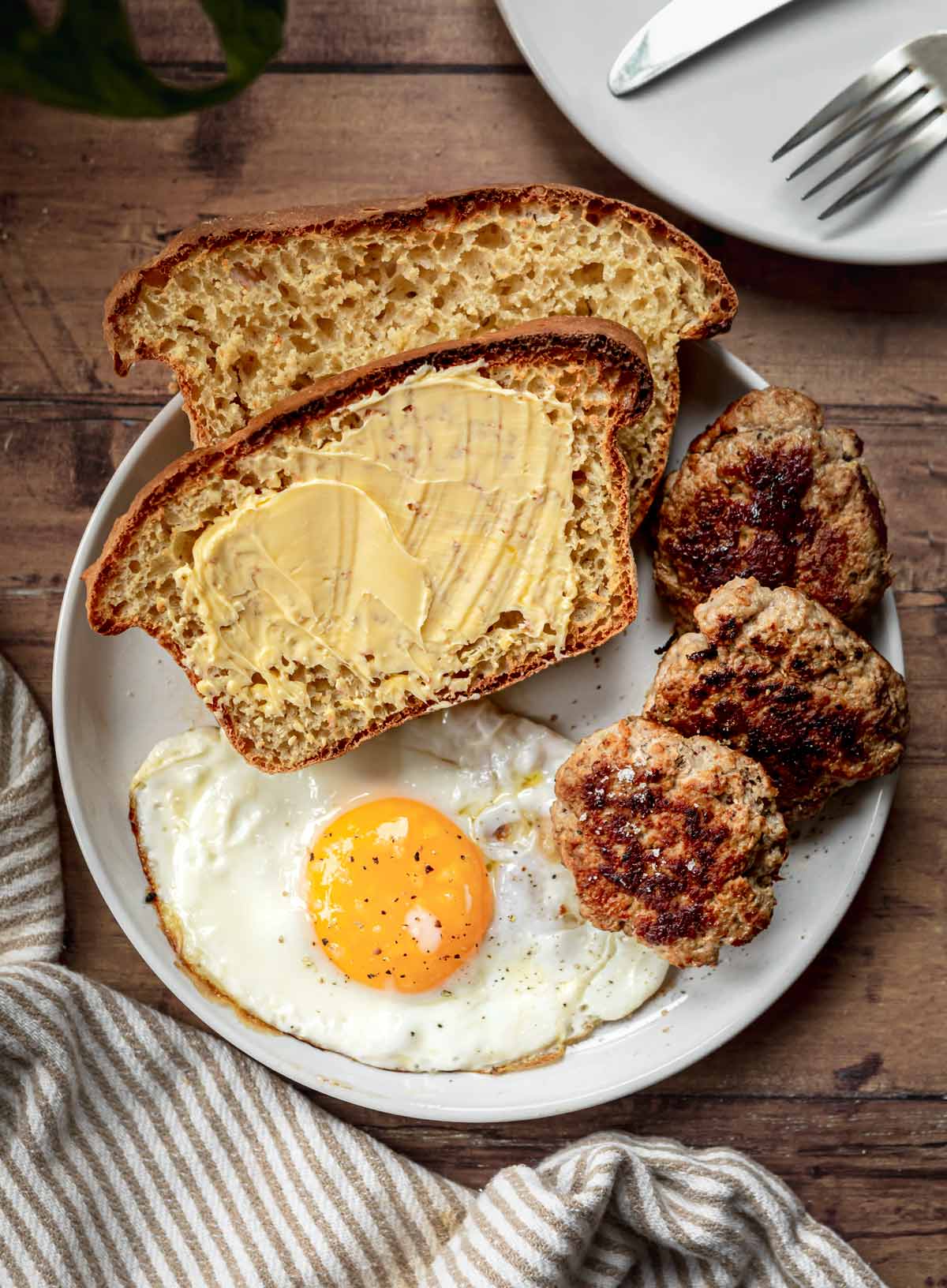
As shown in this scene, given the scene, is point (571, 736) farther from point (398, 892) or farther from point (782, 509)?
point (782, 509)

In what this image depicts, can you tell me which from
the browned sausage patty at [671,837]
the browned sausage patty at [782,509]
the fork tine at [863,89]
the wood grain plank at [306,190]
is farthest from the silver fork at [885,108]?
the browned sausage patty at [671,837]

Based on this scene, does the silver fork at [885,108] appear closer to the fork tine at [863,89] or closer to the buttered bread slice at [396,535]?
the fork tine at [863,89]

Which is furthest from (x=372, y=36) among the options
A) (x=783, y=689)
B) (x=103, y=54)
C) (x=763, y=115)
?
(x=783, y=689)

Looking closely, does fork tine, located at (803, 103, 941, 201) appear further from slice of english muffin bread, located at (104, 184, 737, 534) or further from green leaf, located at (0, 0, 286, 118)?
green leaf, located at (0, 0, 286, 118)

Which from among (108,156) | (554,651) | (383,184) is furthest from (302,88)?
(554,651)

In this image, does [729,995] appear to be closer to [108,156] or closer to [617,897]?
[617,897]

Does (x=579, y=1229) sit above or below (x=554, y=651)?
below
